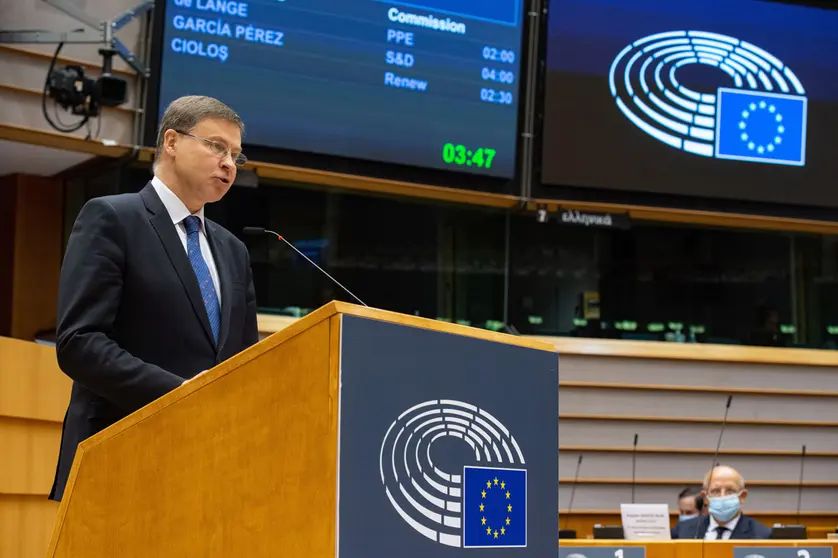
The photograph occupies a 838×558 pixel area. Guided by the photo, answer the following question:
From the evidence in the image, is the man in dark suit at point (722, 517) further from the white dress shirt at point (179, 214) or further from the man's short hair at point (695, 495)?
the white dress shirt at point (179, 214)

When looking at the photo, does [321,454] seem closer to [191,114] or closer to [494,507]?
[494,507]

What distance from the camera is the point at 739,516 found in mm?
6020

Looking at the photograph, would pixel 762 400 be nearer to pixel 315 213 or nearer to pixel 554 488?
pixel 315 213

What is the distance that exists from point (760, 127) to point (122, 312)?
263 inches

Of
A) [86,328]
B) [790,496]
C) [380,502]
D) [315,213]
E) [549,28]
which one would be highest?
[549,28]

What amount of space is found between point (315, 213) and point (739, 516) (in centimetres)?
334

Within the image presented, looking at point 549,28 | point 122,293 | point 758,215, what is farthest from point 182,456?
point 758,215

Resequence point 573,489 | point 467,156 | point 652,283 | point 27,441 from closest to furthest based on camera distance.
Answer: point 27,441 < point 467,156 < point 573,489 < point 652,283

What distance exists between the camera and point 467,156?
7.40 m

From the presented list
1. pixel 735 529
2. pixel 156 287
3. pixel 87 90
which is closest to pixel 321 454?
pixel 156 287

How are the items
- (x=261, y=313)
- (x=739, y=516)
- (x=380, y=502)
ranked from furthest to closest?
(x=261, y=313)
(x=739, y=516)
(x=380, y=502)

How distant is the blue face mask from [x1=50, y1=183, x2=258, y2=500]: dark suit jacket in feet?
14.3

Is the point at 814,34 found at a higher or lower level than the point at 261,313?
higher

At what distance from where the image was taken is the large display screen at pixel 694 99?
25.1ft
